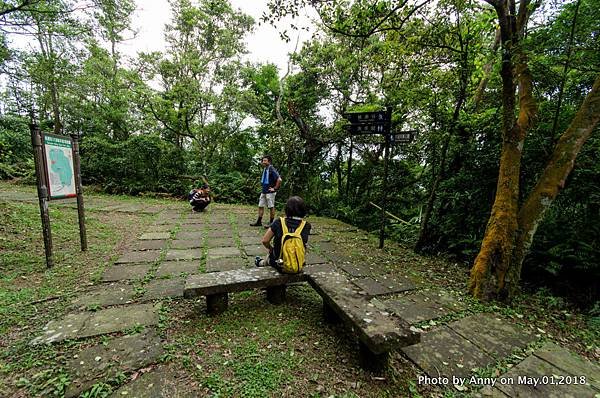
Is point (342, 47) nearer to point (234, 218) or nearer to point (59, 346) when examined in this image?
point (234, 218)

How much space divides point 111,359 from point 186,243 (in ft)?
8.81

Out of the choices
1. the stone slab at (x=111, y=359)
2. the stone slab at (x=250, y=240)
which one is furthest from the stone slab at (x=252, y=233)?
the stone slab at (x=111, y=359)

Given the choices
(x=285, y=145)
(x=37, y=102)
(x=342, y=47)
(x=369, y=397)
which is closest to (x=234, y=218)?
(x=285, y=145)

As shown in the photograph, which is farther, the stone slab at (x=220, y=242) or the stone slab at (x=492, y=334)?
the stone slab at (x=220, y=242)

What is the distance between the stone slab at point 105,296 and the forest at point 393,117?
316 centimetres

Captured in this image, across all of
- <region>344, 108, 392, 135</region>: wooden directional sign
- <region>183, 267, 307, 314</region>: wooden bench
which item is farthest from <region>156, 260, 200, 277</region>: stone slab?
<region>344, 108, 392, 135</region>: wooden directional sign

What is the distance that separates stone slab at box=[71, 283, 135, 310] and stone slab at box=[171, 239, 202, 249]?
4.28ft

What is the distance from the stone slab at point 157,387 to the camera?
57.9 inches

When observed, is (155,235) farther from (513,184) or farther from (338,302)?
(513,184)

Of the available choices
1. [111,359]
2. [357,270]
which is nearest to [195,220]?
[357,270]

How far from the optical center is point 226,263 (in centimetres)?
351

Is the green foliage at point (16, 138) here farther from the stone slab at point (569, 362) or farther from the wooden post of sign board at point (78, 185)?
the stone slab at point (569, 362)

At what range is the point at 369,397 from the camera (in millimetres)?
1525

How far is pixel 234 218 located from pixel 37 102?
12.8 metres
